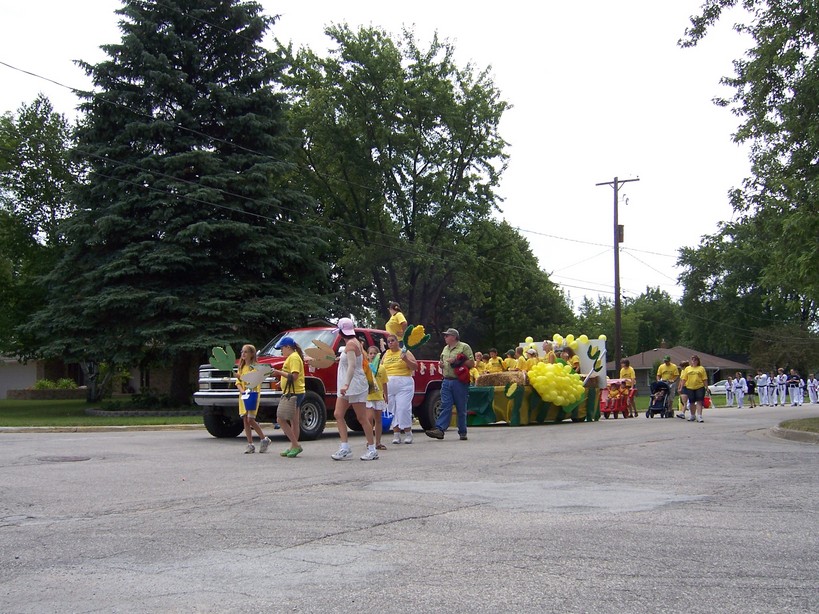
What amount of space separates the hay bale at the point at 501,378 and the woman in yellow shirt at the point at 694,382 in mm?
4668

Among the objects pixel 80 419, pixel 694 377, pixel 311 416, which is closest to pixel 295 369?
pixel 311 416

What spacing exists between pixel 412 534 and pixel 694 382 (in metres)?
17.2

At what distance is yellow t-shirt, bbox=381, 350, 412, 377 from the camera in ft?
46.0

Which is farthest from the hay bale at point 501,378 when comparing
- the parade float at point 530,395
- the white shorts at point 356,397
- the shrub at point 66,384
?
the shrub at point 66,384

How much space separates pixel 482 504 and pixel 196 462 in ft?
17.2

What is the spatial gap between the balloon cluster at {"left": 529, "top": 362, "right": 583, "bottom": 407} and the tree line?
17.0 ft

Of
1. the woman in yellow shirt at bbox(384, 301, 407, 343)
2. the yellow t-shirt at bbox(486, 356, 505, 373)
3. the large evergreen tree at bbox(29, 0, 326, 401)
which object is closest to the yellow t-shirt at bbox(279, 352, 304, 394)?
the woman in yellow shirt at bbox(384, 301, 407, 343)

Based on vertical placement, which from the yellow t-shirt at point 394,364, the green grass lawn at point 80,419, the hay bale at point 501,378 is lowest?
the green grass lawn at point 80,419

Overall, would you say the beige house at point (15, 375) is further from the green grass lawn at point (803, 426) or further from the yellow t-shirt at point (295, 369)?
the green grass lawn at point (803, 426)

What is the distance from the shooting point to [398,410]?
14.4 meters

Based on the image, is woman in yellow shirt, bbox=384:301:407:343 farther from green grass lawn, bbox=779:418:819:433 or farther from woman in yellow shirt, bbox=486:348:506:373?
green grass lawn, bbox=779:418:819:433

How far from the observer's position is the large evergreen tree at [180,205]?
2773cm

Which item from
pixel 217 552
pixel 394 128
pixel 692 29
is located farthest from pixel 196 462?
pixel 394 128

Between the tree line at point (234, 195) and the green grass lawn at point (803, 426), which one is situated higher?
the tree line at point (234, 195)
